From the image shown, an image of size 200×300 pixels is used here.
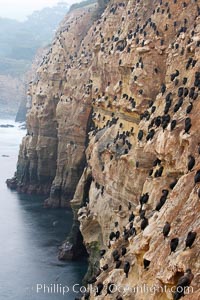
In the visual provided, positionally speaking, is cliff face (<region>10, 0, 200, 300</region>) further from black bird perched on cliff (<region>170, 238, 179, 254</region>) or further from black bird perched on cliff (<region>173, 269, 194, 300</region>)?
black bird perched on cliff (<region>173, 269, 194, 300</region>)

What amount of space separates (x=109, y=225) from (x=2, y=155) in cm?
10199

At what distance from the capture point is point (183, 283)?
2555cm

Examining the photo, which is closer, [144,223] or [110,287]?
[110,287]

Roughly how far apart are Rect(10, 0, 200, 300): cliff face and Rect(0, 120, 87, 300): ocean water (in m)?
4.59

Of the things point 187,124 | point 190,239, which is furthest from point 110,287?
point 187,124

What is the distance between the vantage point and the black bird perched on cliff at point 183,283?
83.6 ft

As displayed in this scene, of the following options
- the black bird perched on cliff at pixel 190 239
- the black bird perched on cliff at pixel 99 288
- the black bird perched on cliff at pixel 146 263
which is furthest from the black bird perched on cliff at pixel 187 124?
the black bird perched on cliff at pixel 190 239

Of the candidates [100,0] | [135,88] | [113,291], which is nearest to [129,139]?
[135,88]

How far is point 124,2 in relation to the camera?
87.5 metres

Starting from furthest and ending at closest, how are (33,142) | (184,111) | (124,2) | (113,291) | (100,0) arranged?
(33,142) < (100,0) < (124,2) < (184,111) < (113,291)

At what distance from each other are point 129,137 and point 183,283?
35.5 metres

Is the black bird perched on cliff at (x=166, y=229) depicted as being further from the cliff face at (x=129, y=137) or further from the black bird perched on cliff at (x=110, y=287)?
the black bird perched on cliff at (x=110, y=287)

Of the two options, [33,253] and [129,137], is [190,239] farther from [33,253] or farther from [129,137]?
[33,253]

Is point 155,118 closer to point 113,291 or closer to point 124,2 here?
point 113,291
